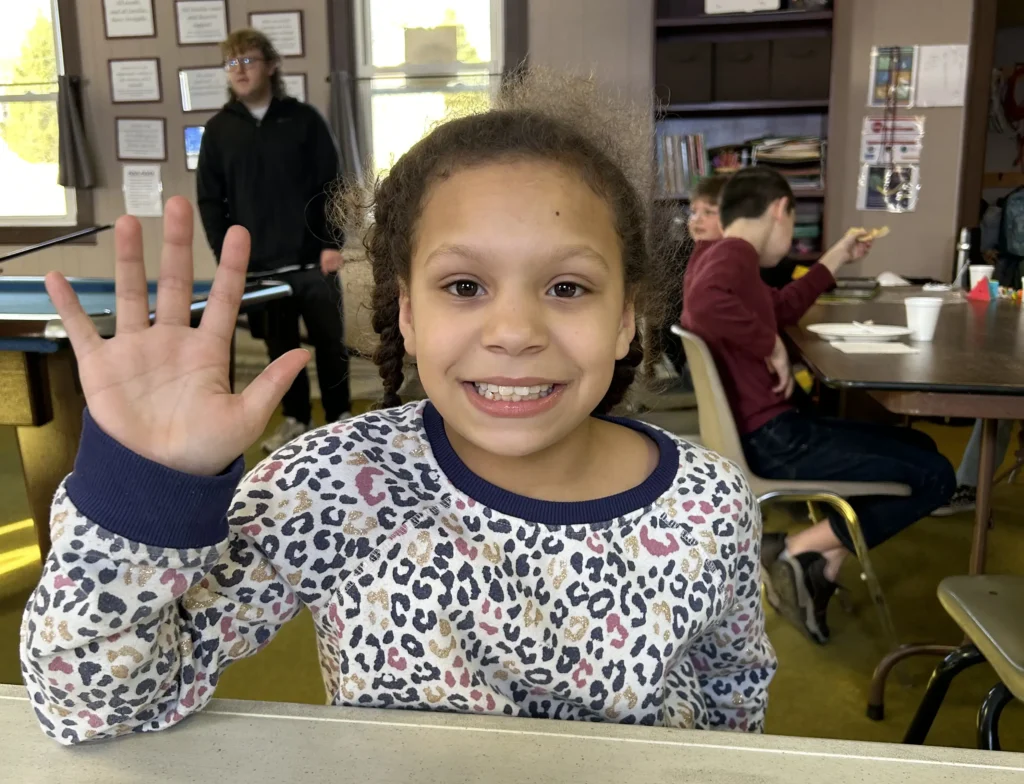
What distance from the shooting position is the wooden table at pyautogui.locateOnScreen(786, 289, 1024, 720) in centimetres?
161

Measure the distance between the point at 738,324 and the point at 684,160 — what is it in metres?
2.58

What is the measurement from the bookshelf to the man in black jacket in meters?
1.75

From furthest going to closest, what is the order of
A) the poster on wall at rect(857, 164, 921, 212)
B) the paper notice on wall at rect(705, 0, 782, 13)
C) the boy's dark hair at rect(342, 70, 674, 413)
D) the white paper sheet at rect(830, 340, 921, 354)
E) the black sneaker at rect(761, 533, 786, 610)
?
the poster on wall at rect(857, 164, 921, 212) < the paper notice on wall at rect(705, 0, 782, 13) < the black sneaker at rect(761, 533, 786, 610) < the white paper sheet at rect(830, 340, 921, 354) < the boy's dark hair at rect(342, 70, 674, 413)

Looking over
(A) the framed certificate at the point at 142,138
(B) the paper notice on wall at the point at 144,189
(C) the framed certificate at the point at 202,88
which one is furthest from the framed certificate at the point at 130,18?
(B) the paper notice on wall at the point at 144,189

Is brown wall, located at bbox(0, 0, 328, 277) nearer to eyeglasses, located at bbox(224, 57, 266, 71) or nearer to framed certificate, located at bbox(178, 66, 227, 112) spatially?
framed certificate, located at bbox(178, 66, 227, 112)

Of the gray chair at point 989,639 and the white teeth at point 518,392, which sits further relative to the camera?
the gray chair at point 989,639

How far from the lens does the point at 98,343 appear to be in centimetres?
59

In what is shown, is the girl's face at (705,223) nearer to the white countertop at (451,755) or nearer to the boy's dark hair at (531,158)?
the boy's dark hair at (531,158)

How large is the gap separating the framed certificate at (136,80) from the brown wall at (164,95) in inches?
1.2

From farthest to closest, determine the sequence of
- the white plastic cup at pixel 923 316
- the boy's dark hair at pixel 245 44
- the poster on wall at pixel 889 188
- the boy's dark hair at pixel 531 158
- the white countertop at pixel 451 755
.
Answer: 1. the poster on wall at pixel 889 188
2. the boy's dark hair at pixel 245 44
3. the white plastic cup at pixel 923 316
4. the boy's dark hair at pixel 531 158
5. the white countertop at pixel 451 755

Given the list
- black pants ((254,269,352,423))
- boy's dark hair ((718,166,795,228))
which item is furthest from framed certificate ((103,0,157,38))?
boy's dark hair ((718,166,795,228))

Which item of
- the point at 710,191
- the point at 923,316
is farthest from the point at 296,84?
the point at 923,316

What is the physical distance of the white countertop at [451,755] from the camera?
0.51m

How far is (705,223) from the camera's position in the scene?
316 cm
